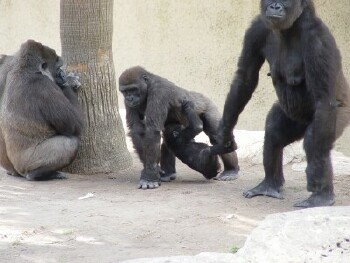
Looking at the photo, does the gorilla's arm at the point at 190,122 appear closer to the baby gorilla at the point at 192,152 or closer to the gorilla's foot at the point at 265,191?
the baby gorilla at the point at 192,152

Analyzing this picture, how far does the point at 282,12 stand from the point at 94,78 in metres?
2.30

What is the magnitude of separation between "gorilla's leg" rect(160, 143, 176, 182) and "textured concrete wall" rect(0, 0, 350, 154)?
→ 351 centimetres

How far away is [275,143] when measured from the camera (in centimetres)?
566

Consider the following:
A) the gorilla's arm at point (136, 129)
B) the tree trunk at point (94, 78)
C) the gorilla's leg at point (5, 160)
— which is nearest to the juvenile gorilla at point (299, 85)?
the gorilla's arm at point (136, 129)

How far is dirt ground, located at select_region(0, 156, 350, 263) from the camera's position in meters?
4.42

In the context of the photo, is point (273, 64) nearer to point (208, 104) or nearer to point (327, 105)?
point (327, 105)

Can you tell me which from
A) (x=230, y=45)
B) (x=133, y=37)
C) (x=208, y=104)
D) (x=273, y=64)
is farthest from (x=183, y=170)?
(x=133, y=37)

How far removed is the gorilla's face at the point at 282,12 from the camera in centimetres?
506

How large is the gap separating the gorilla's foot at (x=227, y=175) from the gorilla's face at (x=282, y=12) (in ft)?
5.73

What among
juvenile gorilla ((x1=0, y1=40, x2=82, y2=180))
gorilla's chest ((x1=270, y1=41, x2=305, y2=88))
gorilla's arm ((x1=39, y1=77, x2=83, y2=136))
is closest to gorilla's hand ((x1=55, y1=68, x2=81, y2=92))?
juvenile gorilla ((x1=0, y1=40, x2=82, y2=180))

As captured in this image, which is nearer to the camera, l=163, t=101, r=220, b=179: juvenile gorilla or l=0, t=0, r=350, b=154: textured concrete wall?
l=163, t=101, r=220, b=179: juvenile gorilla

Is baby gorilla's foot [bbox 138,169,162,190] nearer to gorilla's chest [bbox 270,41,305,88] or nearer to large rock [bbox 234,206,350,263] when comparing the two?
gorilla's chest [bbox 270,41,305,88]

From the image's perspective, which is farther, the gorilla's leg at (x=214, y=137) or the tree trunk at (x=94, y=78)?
the tree trunk at (x=94, y=78)

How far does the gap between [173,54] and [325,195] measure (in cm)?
558
